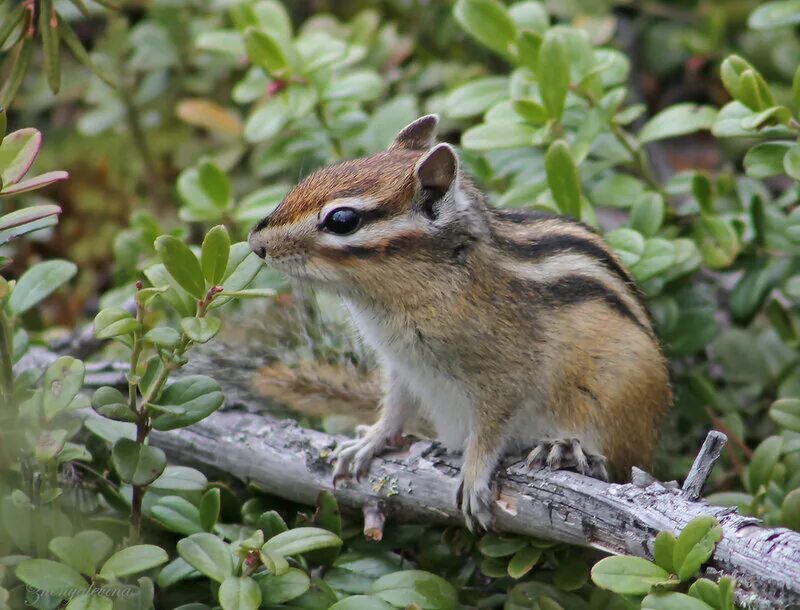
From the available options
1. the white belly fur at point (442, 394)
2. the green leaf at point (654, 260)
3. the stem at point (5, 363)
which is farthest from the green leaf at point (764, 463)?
the stem at point (5, 363)

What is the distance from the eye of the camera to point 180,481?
2.55 m

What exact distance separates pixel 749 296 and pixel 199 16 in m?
2.86

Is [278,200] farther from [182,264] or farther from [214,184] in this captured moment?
[182,264]

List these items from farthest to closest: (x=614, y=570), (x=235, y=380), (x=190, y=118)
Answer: (x=190, y=118)
(x=235, y=380)
(x=614, y=570)

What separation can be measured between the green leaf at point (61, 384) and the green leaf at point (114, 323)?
143 mm

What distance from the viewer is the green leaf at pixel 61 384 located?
2.26 meters

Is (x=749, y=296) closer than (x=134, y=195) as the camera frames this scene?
Yes

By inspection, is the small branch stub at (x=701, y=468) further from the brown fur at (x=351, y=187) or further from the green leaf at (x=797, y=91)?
the green leaf at (x=797, y=91)

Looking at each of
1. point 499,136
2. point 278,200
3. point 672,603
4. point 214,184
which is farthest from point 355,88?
point 672,603

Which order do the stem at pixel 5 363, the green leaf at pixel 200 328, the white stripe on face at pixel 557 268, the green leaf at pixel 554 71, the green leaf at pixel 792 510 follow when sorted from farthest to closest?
the green leaf at pixel 554 71 < the white stripe on face at pixel 557 268 < the green leaf at pixel 792 510 < the stem at pixel 5 363 < the green leaf at pixel 200 328

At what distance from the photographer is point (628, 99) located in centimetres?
455

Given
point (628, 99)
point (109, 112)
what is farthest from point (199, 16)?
point (628, 99)

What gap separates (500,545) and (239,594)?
741 mm

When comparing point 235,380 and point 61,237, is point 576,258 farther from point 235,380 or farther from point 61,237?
point 61,237
